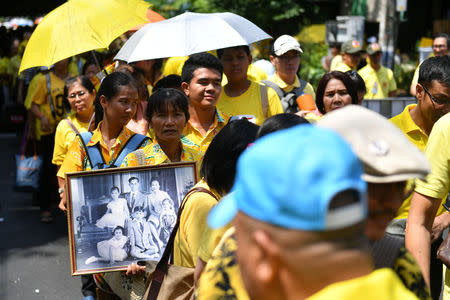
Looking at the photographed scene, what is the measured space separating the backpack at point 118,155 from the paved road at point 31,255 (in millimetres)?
2057

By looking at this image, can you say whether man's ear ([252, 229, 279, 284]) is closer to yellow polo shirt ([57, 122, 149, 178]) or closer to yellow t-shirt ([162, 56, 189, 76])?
yellow polo shirt ([57, 122, 149, 178])

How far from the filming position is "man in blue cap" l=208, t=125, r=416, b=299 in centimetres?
119

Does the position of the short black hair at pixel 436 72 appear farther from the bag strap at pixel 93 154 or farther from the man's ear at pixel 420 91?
the bag strap at pixel 93 154

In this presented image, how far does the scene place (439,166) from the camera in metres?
2.96

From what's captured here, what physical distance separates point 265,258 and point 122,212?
2490 millimetres

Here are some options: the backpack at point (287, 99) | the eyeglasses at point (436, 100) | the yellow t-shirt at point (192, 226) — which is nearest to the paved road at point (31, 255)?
the backpack at point (287, 99)

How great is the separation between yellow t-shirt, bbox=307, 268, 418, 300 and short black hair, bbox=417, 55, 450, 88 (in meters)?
2.41

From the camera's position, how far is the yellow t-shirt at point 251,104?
524cm

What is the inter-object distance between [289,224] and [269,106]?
414 centimetres

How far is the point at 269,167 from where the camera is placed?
4.02ft

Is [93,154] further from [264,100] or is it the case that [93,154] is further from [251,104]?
[264,100]

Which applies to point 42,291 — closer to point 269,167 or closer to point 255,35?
point 255,35

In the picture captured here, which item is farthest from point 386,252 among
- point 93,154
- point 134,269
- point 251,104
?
point 251,104

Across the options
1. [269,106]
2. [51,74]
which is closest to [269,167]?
[269,106]
